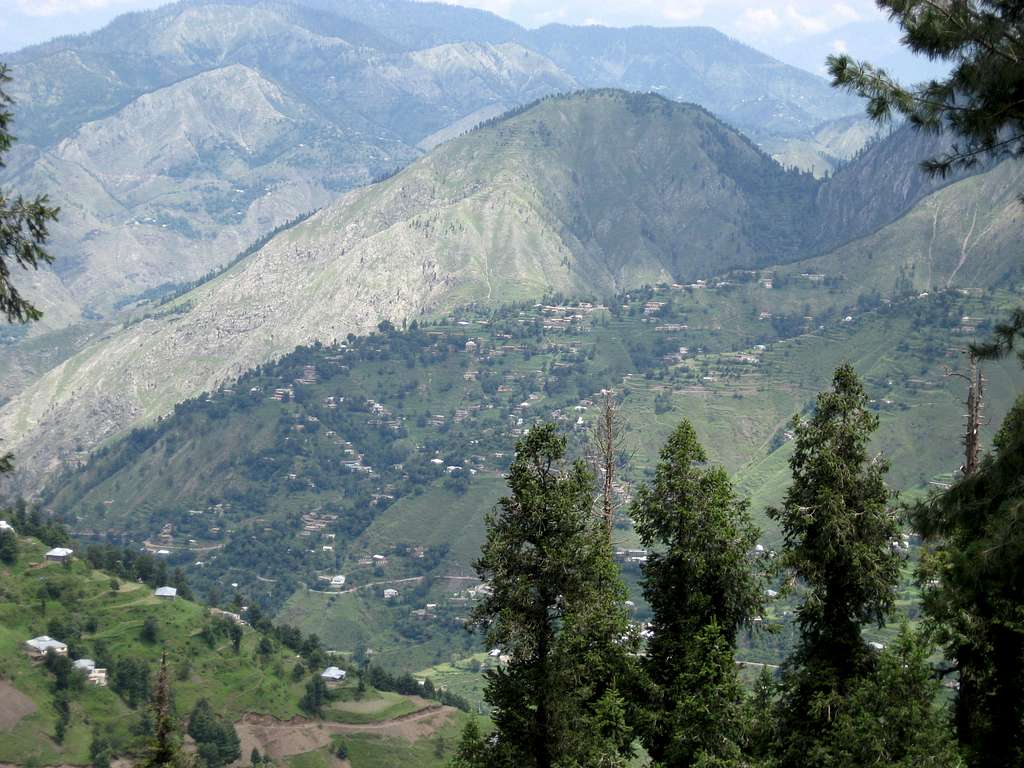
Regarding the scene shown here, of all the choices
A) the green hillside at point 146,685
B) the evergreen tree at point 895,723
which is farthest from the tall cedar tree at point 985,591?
the green hillside at point 146,685

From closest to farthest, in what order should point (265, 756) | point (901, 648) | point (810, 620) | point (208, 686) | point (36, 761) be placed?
1. point (901, 648)
2. point (810, 620)
3. point (36, 761)
4. point (265, 756)
5. point (208, 686)

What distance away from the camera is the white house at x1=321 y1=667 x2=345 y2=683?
149m

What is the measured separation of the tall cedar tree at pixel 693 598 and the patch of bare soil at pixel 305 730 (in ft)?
344

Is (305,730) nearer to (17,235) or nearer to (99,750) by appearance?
(99,750)

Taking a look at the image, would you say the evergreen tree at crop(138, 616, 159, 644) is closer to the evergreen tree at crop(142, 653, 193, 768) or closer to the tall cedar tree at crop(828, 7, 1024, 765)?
the evergreen tree at crop(142, 653, 193, 768)

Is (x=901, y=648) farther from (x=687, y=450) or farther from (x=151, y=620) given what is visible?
(x=151, y=620)

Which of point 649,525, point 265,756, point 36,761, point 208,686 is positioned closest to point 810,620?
point 649,525

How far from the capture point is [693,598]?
33.1m

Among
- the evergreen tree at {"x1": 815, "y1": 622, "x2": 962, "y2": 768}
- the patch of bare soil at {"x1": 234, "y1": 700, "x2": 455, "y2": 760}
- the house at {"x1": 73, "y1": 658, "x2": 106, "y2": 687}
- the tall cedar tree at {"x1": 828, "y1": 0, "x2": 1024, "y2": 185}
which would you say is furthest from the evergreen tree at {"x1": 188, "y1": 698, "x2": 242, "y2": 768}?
the tall cedar tree at {"x1": 828, "y1": 0, "x2": 1024, "y2": 185}

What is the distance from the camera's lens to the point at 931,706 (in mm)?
29953

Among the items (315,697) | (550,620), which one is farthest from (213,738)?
(550,620)

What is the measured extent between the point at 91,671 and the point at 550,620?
356 feet

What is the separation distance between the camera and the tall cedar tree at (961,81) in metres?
23.5

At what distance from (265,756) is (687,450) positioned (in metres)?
107
